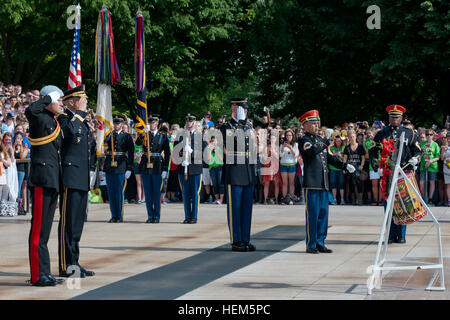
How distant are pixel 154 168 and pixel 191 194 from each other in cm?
97

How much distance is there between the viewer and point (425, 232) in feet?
45.1

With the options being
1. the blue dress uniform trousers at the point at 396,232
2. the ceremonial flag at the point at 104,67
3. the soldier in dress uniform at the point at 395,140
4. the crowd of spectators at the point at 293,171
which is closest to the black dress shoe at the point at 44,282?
the soldier in dress uniform at the point at 395,140

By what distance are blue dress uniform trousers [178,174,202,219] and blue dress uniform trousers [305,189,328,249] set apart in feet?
14.3

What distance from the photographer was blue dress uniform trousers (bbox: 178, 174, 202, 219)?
51.0ft

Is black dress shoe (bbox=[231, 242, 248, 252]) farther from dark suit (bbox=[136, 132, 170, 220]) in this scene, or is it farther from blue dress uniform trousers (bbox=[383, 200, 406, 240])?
dark suit (bbox=[136, 132, 170, 220])

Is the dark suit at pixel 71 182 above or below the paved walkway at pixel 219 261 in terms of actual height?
above

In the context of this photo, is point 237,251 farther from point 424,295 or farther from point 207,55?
point 207,55

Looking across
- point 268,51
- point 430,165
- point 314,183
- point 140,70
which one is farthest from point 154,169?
point 268,51

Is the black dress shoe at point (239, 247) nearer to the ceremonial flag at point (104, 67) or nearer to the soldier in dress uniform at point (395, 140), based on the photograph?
the soldier in dress uniform at point (395, 140)

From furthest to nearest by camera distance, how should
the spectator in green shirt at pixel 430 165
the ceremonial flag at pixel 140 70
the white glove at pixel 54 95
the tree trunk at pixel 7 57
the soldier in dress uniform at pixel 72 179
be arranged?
1. the tree trunk at pixel 7 57
2. the spectator in green shirt at pixel 430 165
3. the ceremonial flag at pixel 140 70
4. the soldier in dress uniform at pixel 72 179
5. the white glove at pixel 54 95

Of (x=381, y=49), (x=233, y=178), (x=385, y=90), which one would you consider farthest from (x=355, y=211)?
(x=385, y=90)

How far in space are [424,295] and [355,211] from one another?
34.2 ft

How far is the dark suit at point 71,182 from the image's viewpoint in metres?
9.23

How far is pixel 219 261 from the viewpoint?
10539 millimetres
